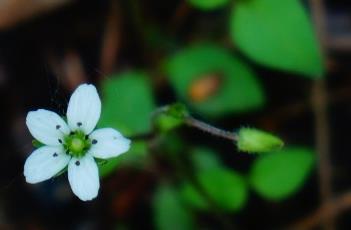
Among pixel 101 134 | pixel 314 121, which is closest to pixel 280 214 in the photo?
pixel 314 121

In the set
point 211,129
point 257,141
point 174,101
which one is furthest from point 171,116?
point 174,101

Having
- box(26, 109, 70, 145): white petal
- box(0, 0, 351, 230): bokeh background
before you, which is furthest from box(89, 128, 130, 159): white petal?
box(0, 0, 351, 230): bokeh background

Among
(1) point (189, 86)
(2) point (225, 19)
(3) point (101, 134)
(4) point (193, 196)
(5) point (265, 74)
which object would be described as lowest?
(3) point (101, 134)

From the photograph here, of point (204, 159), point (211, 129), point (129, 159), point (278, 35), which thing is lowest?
point (211, 129)

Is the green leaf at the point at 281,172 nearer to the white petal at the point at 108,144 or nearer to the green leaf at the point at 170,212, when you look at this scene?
the green leaf at the point at 170,212

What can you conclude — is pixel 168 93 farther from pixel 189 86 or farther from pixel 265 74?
pixel 265 74

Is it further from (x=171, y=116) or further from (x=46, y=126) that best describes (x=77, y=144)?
(x=171, y=116)
